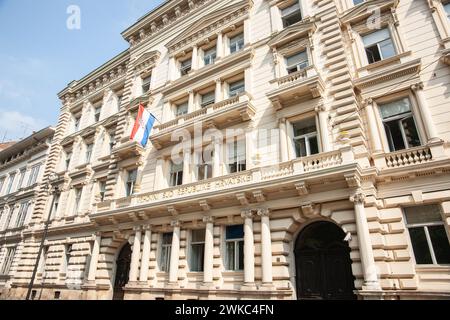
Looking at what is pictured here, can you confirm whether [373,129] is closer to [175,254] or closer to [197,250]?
[197,250]

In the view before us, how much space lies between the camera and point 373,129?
450 inches

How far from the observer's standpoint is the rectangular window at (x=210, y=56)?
1892 cm

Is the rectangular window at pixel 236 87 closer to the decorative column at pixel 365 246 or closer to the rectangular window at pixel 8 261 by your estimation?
the decorative column at pixel 365 246

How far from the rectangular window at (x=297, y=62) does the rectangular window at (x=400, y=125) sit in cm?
466

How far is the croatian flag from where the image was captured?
1578 centimetres

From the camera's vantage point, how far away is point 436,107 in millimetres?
10500

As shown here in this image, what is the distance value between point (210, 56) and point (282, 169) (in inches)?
437

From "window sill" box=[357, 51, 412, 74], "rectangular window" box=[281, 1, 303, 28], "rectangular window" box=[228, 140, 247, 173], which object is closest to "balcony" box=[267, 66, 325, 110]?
"window sill" box=[357, 51, 412, 74]

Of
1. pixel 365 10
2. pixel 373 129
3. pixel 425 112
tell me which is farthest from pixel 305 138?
pixel 365 10

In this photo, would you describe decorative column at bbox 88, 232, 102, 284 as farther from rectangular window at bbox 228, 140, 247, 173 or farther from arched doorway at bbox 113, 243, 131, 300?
rectangular window at bbox 228, 140, 247, 173

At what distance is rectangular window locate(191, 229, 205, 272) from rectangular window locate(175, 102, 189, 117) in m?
8.48

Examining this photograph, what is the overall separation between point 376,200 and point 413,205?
1223 mm
